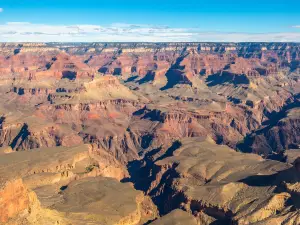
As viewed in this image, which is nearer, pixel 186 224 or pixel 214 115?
pixel 186 224

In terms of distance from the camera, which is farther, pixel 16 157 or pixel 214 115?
pixel 214 115

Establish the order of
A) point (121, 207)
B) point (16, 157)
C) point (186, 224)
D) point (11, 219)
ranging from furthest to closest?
point (16, 157) < point (121, 207) < point (186, 224) < point (11, 219)

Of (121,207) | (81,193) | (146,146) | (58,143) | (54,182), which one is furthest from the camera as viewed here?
(146,146)

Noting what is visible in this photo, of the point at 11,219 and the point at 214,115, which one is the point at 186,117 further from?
the point at 11,219

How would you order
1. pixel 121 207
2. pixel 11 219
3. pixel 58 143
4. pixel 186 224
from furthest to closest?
1. pixel 58 143
2. pixel 121 207
3. pixel 186 224
4. pixel 11 219

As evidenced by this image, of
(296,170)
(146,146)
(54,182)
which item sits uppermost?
(296,170)

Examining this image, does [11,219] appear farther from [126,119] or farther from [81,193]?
[126,119]

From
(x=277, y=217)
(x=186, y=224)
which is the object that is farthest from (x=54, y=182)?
(x=277, y=217)

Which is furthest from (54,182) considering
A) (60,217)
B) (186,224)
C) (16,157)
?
(186,224)

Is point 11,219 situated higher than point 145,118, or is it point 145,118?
point 11,219
